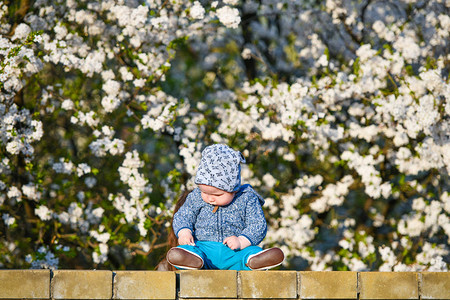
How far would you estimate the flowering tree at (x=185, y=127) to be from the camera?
15.8 ft

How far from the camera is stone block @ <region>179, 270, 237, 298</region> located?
2.63 meters

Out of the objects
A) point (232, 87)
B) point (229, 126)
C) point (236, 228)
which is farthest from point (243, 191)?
point (232, 87)

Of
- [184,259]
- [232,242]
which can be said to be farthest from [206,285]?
[232,242]

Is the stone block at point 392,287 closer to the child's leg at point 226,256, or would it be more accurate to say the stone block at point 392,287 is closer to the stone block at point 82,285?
the child's leg at point 226,256

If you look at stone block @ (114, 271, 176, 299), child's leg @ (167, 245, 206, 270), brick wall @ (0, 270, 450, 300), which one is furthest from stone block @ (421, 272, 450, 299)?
stone block @ (114, 271, 176, 299)

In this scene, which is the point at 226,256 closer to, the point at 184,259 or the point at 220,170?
the point at 184,259

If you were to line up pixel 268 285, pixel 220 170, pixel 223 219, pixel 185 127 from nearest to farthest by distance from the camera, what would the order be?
pixel 268 285, pixel 220 170, pixel 223 219, pixel 185 127

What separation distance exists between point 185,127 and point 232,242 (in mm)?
2476

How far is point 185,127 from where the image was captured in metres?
5.45

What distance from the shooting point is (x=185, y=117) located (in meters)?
5.44

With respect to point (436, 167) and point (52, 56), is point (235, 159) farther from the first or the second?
point (436, 167)

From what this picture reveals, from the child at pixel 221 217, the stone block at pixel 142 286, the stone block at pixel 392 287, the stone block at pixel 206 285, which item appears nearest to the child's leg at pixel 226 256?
the child at pixel 221 217

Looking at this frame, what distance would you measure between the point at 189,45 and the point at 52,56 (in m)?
2.86

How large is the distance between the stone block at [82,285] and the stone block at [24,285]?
0.14 ft
